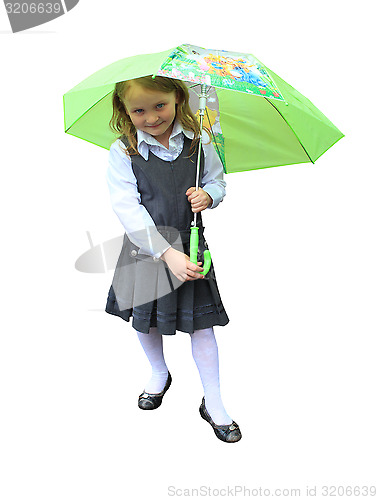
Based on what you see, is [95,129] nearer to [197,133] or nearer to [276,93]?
[197,133]

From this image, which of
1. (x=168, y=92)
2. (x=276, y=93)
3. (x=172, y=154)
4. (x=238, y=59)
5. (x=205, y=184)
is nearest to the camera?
(x=276, y=93)

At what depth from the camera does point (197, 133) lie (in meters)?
2.14

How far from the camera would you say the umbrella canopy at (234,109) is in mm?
1706

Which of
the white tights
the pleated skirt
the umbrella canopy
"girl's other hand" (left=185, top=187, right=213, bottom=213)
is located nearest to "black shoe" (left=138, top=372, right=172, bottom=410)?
the white tights

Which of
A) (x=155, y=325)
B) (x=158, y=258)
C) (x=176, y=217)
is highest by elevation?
(x=176, y=217)

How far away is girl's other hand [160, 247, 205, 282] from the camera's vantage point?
2027 millimetres

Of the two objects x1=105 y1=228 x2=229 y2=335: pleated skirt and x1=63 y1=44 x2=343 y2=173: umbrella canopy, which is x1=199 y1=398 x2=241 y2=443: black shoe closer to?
x1=105 y1=228 x2=229 y2=335: pleated skirt

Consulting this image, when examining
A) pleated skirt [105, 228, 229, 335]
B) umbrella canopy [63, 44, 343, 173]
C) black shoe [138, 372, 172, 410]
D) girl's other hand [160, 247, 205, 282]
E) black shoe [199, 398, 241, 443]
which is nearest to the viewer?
umbrella canopy [63, 44, 343, 173]

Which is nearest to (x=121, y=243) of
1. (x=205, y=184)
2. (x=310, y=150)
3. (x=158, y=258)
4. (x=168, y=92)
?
(x=158, y=258)

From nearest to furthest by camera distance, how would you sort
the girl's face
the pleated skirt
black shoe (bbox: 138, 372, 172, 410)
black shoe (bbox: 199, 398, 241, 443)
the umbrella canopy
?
the umbrella canopy < the girl's face < the pleated skirt < black shoe (bbox: 199, 398, 241, 443) < black shoe (bbox: 138, 372, 172, 410)

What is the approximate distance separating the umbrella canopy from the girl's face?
11 centimetres

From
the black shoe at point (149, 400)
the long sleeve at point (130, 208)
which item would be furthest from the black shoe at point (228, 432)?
the long sleeve at point (130, 208)

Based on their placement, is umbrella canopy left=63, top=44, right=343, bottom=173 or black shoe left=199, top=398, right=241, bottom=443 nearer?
umbrella canopy left=63, top=44, right=343, bottom=173

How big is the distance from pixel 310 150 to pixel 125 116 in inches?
30.9
